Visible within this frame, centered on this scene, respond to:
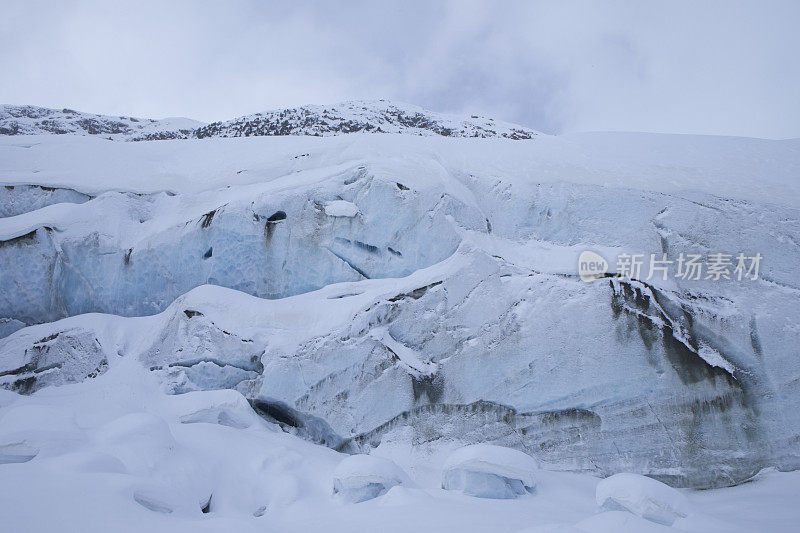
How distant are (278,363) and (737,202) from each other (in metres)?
8.20

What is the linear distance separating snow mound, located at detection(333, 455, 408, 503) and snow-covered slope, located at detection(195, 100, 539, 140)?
18.3 m

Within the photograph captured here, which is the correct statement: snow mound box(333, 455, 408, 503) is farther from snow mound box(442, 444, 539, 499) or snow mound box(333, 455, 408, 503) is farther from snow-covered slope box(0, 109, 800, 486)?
snow-covered slope box(0, 109, 800, 486)

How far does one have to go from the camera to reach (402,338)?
8.08m

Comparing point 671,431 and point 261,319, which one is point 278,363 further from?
point 671,431

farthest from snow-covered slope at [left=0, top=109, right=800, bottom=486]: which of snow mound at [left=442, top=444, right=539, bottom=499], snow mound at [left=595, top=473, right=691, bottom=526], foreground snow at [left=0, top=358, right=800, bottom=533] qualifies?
snow mound at [left=595, top=473, right=691, bottom=526]

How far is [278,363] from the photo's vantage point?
26.7 feet

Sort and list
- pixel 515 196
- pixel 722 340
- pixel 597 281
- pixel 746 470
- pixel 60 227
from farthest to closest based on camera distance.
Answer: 1. pixel 60 227
2. pixel 515 196
3. pixel 597 281
4. pixel 722 340
5. pixel 746 470

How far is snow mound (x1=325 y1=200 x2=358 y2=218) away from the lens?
9.37 meters

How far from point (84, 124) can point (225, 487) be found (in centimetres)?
3247

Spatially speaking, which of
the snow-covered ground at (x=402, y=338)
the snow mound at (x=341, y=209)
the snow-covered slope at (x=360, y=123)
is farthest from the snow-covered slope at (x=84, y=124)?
the snow mound at (x=341, y=209)

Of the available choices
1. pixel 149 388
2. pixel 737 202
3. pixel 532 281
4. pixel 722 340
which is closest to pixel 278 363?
pixel 149 388

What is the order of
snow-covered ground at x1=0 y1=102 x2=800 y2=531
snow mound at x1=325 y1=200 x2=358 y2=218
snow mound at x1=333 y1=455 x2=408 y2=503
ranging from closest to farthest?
snow-covered ground at x1=0 y1=102 x2=800 y2=531, snow mound at x1=333 y1=455 x2=408 y2=503, snow mound at x1=325 y1=200 x2=358 y2=218

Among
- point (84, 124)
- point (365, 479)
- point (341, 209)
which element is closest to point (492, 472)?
point (365, 479)

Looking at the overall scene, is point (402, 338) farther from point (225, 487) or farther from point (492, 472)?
point (225, 487)
